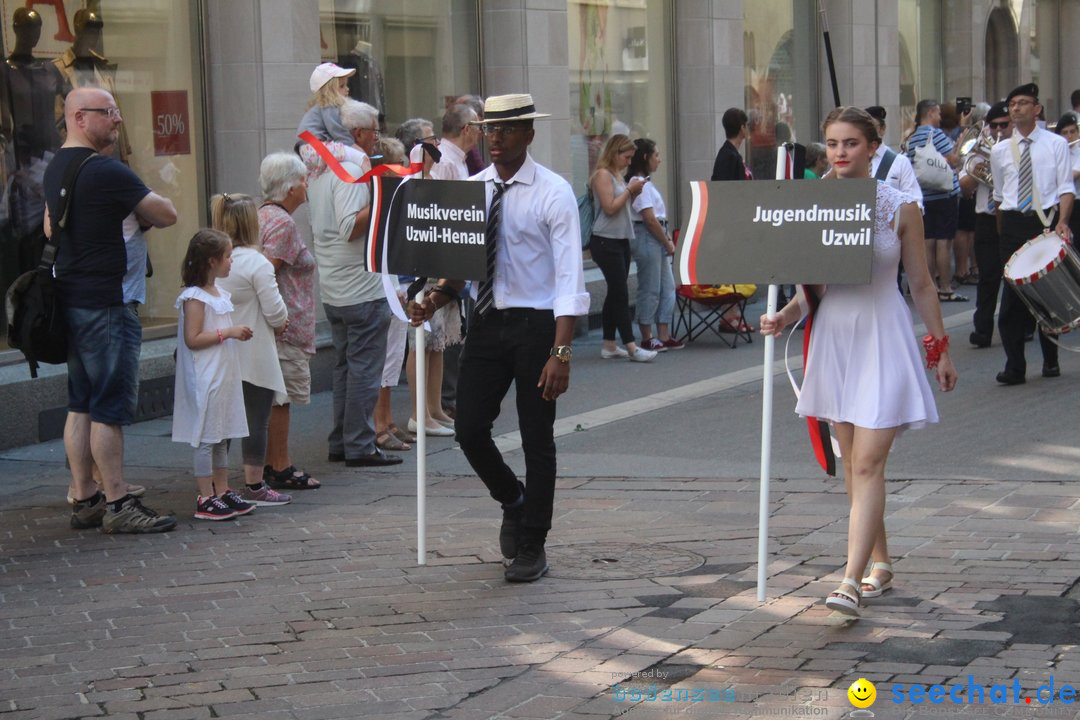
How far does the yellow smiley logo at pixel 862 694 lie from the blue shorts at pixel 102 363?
14.1ft

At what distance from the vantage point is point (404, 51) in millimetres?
14500

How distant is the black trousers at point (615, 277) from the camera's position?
533 inches

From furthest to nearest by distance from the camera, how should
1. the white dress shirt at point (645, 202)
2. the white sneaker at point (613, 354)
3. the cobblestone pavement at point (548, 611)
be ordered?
the white dress shirt at point (645, 202)
the white sneaker at point (613, 354)
the cobblestone pavement at point (548, 611)

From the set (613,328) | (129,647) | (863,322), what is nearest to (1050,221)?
(613,328)

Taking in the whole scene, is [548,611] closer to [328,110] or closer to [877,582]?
[877,582]

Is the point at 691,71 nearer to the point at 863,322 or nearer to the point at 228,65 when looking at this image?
the point at 228,65

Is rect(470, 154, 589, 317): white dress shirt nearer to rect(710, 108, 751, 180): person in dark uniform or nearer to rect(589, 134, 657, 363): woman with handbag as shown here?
rect(589, 134, 657, 363): woman with handbag

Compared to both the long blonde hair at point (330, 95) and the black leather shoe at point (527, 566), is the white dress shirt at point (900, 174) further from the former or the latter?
the long blonde hair at point (330, 95)

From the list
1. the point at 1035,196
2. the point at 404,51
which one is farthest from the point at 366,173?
the point at 404,51

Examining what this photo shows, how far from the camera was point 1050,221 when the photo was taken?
39.4 feet

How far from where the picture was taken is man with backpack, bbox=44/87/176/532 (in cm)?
777

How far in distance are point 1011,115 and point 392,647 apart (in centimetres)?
810

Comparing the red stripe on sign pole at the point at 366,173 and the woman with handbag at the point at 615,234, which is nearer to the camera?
the red stripe on sign pole at the point at 366,173

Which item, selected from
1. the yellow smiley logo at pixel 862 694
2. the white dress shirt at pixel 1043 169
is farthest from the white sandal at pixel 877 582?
the white dress shirt at pixel 1043 169
